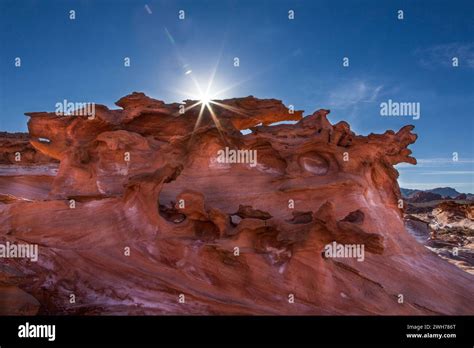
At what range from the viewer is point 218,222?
275 inches

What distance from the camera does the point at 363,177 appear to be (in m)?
8.95

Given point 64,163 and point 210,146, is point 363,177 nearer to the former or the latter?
point 210,146

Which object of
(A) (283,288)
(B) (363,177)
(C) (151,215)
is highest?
(B) (363,177)

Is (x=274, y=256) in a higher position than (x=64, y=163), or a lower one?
lower

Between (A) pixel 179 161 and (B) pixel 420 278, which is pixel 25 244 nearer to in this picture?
(A) pixel 179 161

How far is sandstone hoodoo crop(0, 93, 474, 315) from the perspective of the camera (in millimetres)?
6559

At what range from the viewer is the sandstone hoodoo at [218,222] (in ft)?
21.5

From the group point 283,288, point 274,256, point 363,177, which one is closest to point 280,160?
point 363,177

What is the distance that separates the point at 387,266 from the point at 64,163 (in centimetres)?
741

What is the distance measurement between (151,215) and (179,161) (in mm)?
1505

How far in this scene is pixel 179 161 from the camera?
325 inches
